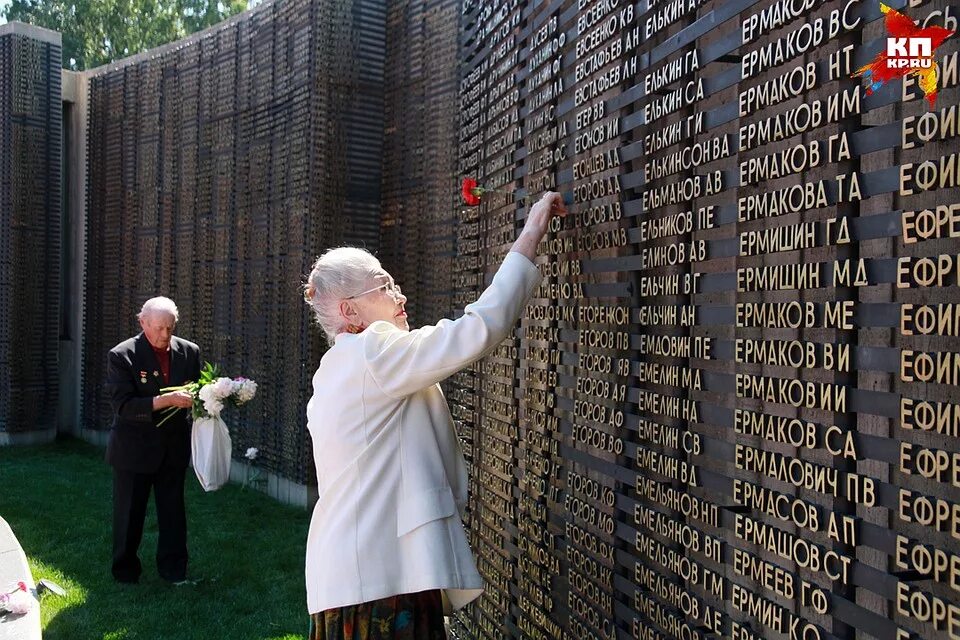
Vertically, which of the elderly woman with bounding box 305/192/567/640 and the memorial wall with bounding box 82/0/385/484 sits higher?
the memorial wall with bounding box 82/0/385/484

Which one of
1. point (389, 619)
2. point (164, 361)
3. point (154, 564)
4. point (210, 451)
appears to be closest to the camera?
point (389, 619)

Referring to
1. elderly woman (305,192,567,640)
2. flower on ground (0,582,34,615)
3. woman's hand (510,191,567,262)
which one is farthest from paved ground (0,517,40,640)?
woman's hand (510,191,567,262)

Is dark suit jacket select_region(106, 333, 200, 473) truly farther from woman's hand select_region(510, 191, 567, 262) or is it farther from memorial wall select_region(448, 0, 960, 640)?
woman's hand select_region(510, 191, 567, 262)

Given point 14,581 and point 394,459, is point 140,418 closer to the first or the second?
point 14,581

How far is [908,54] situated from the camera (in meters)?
1.51

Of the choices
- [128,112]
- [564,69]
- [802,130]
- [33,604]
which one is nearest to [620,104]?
[564,69]

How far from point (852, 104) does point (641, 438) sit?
109 cm

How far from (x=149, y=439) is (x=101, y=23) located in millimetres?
23698

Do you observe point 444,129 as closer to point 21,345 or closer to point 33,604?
point 33,604

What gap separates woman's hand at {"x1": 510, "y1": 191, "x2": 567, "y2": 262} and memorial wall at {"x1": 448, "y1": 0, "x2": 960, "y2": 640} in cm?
7

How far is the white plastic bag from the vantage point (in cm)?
569

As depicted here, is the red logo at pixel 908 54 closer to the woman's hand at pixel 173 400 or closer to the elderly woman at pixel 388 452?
the elderly woman at pixel 388 452

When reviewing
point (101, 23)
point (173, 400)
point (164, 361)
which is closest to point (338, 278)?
point (173, 400)

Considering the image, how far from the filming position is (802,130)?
179cm
